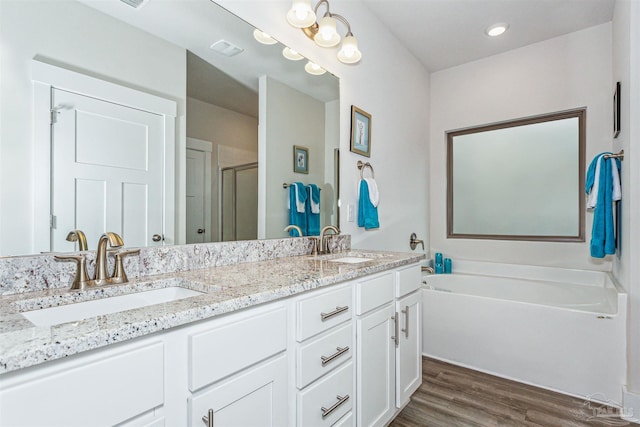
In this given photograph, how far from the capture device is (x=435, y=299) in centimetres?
263

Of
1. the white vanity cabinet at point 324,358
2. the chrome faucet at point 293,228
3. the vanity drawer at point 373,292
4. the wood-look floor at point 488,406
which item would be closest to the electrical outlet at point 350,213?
the chrome faucet at point 293,228

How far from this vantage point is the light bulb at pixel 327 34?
73.2 inches

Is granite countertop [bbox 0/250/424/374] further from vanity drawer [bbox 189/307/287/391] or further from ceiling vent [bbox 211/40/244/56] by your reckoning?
ceiling vent [bbox 211/40/244/56]

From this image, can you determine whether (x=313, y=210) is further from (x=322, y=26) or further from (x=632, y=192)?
(x=632, y=192)

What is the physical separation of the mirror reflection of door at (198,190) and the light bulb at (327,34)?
100 centimetres

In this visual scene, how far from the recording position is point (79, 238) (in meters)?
1.06

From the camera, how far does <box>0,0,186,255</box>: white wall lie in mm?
924

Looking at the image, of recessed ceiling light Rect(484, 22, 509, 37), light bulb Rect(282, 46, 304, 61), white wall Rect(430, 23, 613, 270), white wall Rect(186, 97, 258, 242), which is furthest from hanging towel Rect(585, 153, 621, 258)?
white wall Rect(186, 97, 258, 242)

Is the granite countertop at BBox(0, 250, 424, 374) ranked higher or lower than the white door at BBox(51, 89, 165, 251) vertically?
lower

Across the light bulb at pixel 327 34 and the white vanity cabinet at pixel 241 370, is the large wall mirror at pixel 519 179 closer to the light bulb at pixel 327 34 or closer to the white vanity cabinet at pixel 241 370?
the light bulb at pixel 327 34

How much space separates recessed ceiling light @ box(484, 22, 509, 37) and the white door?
2760mm

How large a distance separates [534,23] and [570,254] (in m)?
1.96

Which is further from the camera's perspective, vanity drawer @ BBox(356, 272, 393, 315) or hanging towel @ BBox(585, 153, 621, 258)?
hanging towel @ BBox(585, 153, 621, 258)

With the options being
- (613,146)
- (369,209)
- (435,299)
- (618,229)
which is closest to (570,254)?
(618,229)
